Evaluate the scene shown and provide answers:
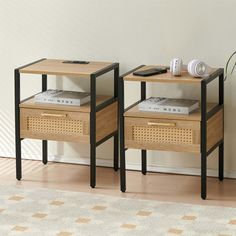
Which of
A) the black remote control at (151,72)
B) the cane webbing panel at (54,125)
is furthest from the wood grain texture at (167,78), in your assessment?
the cane webbing panel at (54,125)

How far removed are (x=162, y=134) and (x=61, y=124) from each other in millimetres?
613

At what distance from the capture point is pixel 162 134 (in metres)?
4.53

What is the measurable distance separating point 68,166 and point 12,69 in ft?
2.37

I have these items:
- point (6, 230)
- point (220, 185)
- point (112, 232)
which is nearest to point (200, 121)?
point (220, 185)

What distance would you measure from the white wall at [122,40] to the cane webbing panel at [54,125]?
17.1 inches

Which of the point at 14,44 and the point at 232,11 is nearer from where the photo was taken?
the point at 232,11

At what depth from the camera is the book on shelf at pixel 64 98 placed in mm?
4719

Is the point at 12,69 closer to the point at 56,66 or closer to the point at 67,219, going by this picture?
the point at 56,66

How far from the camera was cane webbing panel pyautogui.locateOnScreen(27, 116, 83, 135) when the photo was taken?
470cm

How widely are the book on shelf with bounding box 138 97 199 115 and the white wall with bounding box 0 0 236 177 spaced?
0.74 feet

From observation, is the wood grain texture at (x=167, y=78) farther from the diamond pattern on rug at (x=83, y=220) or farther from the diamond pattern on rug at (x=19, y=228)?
the diamond pattern on rug at (x=19, y=228)

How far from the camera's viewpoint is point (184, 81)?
14.4 feet

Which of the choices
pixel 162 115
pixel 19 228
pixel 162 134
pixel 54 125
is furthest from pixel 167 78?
pixel 19 228

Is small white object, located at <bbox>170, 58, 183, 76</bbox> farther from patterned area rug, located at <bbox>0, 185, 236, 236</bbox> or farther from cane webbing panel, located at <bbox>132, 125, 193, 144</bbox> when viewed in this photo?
patterned area rug, located at <bbox>0, 185, 236, 236</bbox>
